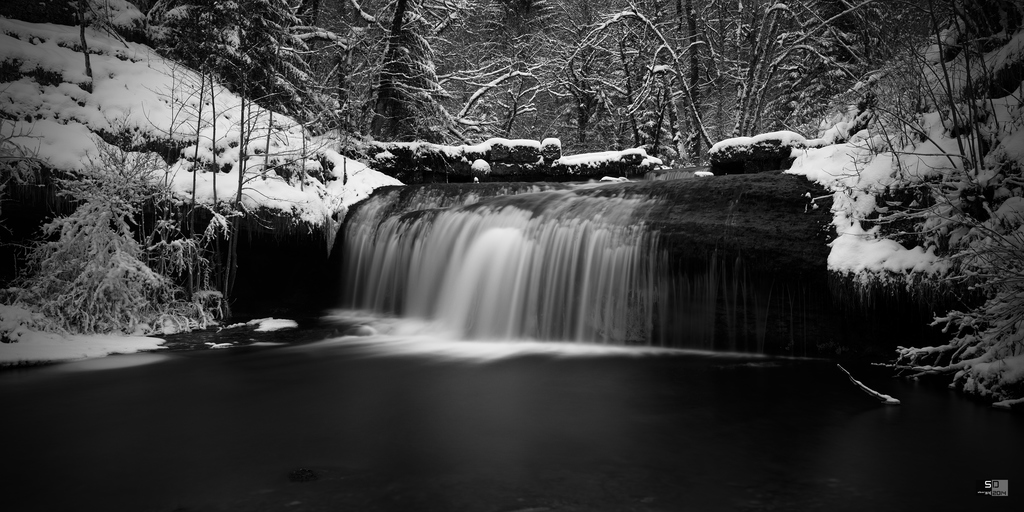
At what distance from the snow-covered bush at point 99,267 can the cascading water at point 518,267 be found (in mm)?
3267

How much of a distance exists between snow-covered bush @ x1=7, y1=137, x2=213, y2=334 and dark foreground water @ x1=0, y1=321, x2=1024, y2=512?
1.45 m

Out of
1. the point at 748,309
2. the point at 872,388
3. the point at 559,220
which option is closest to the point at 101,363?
the point at 559,220

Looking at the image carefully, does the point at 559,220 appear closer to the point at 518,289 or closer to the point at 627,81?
the point at 518,289

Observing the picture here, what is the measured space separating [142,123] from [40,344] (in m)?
4.27

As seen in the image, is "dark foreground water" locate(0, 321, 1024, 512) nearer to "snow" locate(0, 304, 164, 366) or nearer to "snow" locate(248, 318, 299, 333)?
"snow" locate(0, 304, 164, 366)

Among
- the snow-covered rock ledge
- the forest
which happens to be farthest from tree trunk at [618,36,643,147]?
the snow-covered rock ledge

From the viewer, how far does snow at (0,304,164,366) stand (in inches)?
269

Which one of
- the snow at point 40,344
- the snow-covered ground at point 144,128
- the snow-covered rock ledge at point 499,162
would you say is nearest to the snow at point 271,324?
the snow-covered ground at point 144,128

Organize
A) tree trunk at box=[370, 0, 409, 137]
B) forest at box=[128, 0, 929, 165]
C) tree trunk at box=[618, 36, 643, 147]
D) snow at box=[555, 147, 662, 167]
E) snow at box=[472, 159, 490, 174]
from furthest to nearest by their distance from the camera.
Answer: tree trunk at box=[618, 36, 643, 147] < tree trunk at box=[370, 0, 409, 137] < snow at box=[555, 147, 662, 167] < snow at box=[472, 159, 490, 174] < forest at box=[128, 0, 929, 165]

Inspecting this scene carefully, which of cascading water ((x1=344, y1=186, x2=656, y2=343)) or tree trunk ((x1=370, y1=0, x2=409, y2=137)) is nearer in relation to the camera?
cascading water ((x1=344, y1=186, x2=656, y2=343))

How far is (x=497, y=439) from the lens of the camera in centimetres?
460

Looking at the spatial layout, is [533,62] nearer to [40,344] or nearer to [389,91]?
[389,91]

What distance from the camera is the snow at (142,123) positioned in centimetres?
925

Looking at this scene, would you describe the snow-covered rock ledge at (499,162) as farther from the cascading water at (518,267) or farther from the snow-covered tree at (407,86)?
the snow-covered tree at (407,86)
